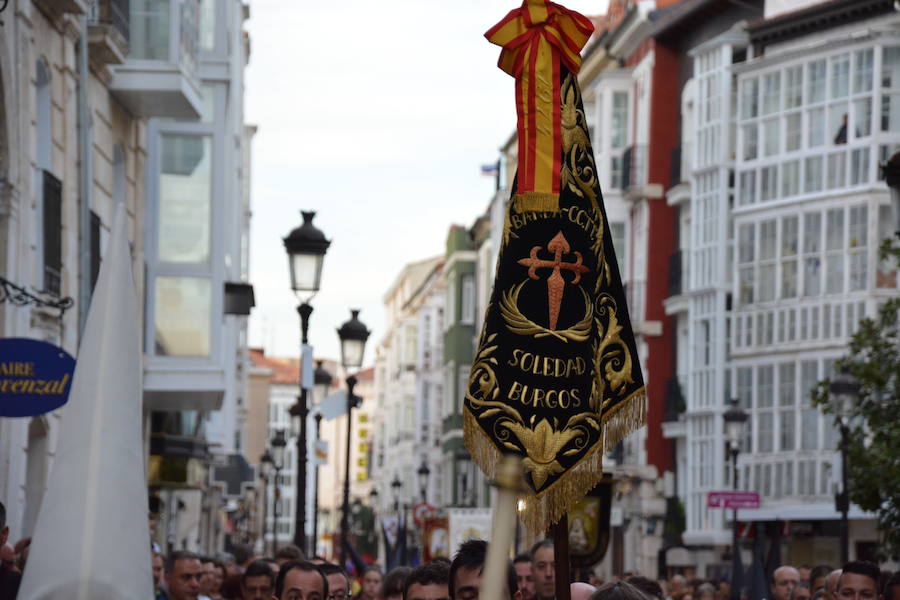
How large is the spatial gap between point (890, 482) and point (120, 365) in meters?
22.6

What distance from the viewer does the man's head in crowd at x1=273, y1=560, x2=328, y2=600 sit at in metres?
8.30

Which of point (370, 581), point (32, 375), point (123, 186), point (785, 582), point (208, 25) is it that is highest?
point (208, 25)

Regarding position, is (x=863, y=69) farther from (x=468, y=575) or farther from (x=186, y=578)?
(x=468, y=575)

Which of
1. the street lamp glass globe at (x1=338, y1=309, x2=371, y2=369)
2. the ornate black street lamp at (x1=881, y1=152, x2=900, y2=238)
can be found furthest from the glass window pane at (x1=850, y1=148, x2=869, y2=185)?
the ornate black street lamp at (x1=881, y1=152, x2=900, y2=238)

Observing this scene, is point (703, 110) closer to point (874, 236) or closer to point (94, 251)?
point (874, 236)

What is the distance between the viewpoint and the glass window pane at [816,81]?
48.2m

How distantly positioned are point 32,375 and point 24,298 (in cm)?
573

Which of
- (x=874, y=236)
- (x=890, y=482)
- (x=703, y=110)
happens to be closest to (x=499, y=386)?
(x=890, y=482)

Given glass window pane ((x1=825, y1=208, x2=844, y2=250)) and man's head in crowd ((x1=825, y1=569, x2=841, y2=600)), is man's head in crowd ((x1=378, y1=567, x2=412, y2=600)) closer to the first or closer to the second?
man's head in crowd ((x1=825, y1=569, x2=841, y2=600))

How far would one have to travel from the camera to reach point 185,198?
27.3m

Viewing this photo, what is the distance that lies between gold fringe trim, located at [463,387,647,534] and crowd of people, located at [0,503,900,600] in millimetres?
253

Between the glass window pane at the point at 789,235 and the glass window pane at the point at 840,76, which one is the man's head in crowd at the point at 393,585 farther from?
the glass window pane at the point at 789,235

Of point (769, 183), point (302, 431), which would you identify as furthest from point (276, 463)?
point (302, 431)

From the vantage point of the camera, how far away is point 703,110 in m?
Answer: 53.5
